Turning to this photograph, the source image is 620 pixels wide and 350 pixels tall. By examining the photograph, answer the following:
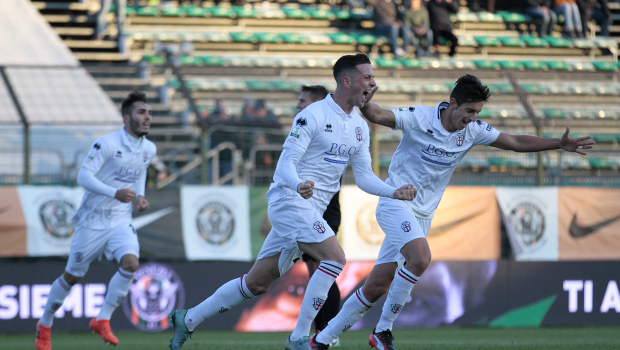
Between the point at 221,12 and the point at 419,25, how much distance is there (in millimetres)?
4851

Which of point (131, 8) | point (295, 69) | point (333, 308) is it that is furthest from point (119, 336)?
point (131, 8)

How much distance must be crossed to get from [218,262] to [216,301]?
393 centimetres

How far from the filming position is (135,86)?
10680mm

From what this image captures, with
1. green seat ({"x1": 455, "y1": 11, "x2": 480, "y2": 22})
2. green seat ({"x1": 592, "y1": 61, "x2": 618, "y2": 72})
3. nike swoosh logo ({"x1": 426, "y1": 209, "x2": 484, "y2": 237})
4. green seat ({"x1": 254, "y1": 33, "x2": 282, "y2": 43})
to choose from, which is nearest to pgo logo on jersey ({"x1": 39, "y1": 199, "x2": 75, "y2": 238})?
nike swoosh logo ({"x1": 426, "y1": 209, "x2": 484, "y2": 237})

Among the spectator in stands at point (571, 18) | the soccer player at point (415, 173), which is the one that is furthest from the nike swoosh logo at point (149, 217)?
the spectator in stands at point (571, 18)

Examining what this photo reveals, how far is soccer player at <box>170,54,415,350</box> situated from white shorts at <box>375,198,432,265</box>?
39 cm

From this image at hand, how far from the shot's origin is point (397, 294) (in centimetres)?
580

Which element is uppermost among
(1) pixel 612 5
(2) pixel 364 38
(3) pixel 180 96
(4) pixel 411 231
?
(1) pixel 612 5

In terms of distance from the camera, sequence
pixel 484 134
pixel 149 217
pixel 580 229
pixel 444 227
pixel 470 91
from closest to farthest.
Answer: pixel 470 91 < pixel 484 134 < pixel 149 217 < pixel 444 227 < pixel 580 229

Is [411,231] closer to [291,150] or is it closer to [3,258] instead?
[291,150]

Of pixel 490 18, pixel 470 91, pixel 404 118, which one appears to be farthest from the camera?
pixel 490 18

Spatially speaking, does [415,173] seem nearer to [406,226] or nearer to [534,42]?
[406,226]

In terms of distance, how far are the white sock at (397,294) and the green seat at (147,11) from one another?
13.6 metres

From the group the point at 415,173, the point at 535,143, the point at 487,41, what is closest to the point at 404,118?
the point at 415,173
